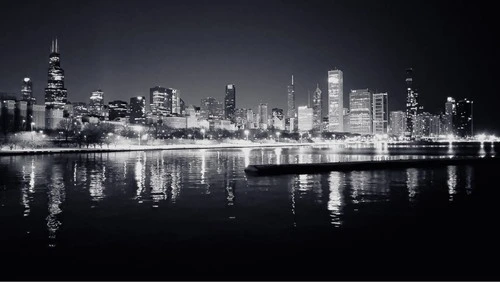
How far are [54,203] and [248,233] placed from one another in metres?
10.1

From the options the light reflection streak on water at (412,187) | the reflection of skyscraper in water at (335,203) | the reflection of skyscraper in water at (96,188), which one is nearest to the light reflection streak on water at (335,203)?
the reflection of skyscraper in water at (335,203)

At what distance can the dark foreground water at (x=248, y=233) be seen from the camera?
9.09 meters

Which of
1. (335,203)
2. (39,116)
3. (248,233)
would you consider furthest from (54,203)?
(39,116)

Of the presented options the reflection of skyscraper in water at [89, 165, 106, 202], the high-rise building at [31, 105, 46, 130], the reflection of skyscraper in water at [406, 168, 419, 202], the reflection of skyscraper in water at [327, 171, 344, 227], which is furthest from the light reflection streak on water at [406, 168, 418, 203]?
the high-rise building at [31, 105, 46, 130]

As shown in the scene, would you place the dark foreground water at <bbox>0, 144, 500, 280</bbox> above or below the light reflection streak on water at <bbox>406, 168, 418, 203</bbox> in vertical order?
below

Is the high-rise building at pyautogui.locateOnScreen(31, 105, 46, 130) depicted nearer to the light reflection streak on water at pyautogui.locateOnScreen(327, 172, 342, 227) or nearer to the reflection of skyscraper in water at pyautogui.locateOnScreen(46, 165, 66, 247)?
the reflection of skyscraper in water at pyautogui.locateOnScreen(46, 165, 66, 247)

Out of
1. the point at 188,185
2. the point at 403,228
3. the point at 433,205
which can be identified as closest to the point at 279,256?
the point at 403,228

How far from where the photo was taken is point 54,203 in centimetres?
1769

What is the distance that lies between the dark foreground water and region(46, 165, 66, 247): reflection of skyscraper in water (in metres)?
0.05

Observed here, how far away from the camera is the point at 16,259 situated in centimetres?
976

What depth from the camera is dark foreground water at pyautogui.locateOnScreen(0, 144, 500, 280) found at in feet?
29.8

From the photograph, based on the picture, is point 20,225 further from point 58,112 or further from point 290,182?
point 58,112

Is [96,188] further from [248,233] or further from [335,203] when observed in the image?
[248,233]

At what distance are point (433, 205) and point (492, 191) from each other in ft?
22.6
